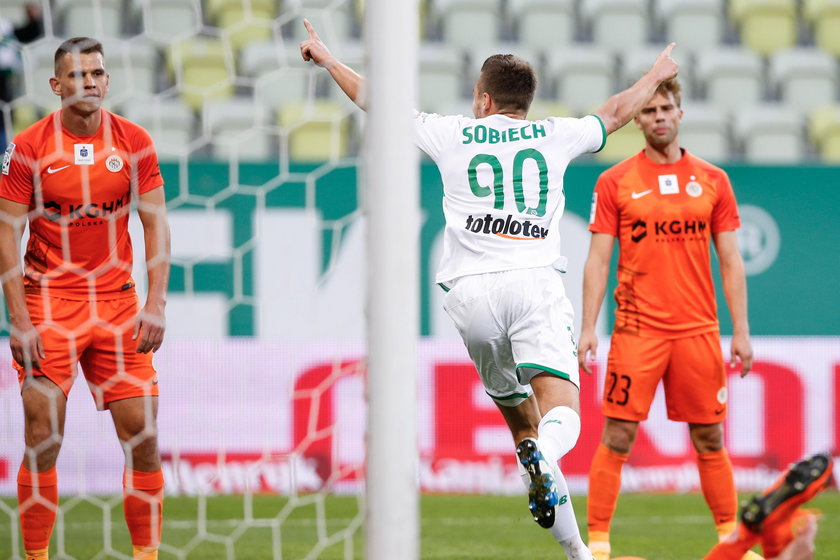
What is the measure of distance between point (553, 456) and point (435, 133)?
123 centimetres

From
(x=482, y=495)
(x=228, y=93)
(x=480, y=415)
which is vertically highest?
(x=228, y=93)

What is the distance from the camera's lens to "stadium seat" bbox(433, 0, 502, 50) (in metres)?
10.7

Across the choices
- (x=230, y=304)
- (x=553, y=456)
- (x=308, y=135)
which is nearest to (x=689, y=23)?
(x=308, y=135)

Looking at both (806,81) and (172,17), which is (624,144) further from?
(172,17)

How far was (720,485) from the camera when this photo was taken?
195 inches

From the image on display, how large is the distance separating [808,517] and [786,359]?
4.49 metres

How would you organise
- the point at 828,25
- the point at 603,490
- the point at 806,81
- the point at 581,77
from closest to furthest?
the point at 603,490 → the point at 581,77 → the point at 806,81 → the point at 828,25

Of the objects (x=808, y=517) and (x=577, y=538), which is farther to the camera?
(x=577, y=538)

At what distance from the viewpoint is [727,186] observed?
5094 mm

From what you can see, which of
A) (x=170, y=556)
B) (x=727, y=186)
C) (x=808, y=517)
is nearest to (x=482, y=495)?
(x=170, y=556)

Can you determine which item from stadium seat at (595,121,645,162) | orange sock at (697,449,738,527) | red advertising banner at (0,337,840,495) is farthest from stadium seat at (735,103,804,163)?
orange sock at (697,449,738,527)

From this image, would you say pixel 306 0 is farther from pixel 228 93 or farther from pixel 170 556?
pixel 170 556

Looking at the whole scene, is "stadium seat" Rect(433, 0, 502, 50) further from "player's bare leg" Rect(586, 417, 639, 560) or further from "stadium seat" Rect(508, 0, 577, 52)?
"player's bare leg" Rect(586, 417, 639, 560)

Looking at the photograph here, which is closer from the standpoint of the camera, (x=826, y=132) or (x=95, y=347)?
(x=95, y=347)
